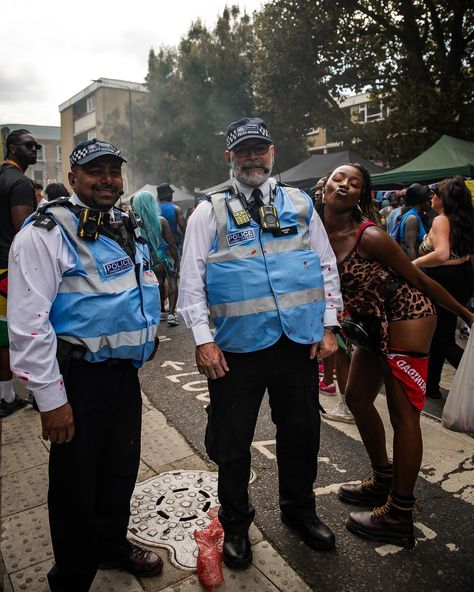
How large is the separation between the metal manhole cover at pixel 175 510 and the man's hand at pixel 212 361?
94 centimetres

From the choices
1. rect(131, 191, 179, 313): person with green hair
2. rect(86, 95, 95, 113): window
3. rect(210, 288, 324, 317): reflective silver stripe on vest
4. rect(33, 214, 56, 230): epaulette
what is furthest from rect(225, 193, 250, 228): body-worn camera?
rect(86, 95, 95, 113): window

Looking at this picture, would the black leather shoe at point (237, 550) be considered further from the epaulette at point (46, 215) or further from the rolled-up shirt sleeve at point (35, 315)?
the epaulette at point (46, 215)

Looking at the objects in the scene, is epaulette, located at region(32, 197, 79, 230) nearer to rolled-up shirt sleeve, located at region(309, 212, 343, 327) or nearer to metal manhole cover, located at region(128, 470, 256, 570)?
rolled-up shirt sleeve, located at region(309, 212, 343, 327)

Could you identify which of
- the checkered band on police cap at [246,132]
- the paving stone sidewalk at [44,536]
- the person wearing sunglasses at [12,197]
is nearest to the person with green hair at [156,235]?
the person wearing sunglasses at [12,197]

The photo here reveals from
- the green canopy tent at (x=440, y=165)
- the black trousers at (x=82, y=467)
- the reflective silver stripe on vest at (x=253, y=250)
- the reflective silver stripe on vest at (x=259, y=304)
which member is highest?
the green canopy tent at (x=440, y=165)

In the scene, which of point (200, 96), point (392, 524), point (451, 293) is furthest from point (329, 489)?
point (200, 96)

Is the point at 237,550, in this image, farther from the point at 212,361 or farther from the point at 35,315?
the point at 35,315

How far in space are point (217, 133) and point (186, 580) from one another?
2809 centimetres

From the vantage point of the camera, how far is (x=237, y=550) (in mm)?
2352

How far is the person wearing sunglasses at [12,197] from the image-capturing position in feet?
12.3

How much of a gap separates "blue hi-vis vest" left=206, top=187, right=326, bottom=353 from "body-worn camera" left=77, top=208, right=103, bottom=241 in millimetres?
543

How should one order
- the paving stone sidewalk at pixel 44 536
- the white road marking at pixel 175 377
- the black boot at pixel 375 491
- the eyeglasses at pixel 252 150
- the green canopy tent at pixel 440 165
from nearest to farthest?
the paving stone sidewalk at pixel 44 536, the eyeglasses at pixel 252 150, the black boot at pixel 375 491, the white road marking at pixel 175 377, the green canopy tent at pixel 440 165

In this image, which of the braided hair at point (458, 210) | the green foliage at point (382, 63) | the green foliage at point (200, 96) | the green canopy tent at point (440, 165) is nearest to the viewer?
the braided hair at point (458, 210)

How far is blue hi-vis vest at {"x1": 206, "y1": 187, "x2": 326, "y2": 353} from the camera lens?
2.25m
